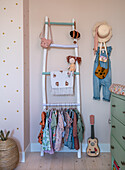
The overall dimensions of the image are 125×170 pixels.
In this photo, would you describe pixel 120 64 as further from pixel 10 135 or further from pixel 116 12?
pixel 10 135

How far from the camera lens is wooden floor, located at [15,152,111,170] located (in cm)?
198

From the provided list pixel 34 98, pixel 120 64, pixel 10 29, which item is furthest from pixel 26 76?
pixel 120 64

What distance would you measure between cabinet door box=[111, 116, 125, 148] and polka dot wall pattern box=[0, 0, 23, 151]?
111 cm

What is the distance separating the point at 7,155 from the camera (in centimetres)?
180

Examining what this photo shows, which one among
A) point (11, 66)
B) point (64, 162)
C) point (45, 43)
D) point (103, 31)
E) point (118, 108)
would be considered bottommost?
point (64, 162)

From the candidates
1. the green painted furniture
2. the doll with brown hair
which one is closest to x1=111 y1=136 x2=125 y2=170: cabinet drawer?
the green painted furniture

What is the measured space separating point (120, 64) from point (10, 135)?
5.79 feet

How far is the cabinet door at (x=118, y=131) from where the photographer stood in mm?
1409

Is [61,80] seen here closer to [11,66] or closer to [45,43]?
[45,43]

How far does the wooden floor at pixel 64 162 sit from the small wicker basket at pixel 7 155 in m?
0.18

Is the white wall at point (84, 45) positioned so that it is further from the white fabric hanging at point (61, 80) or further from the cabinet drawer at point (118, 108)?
the cabinet drawer at point (118, 108)

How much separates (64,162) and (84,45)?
1.59 meters

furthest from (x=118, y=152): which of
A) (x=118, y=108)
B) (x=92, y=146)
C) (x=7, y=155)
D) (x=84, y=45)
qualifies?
(x=84, y=45)

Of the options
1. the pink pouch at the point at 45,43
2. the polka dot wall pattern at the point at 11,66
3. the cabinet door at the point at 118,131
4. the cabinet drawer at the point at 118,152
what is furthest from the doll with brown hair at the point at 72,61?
the cabinet drawer at the point at 118,152
